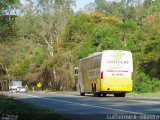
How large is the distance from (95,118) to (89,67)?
2596 cm

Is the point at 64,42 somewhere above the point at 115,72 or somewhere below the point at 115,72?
above

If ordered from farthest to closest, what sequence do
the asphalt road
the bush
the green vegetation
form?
the green vegetation < the bush < the asphalt road

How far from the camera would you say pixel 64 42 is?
8438 cm

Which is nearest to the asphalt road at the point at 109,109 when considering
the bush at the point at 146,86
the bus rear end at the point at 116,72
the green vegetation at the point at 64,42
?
the bus rear end at the point at 116,72

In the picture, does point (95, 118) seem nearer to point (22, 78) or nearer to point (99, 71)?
point (99, 71)

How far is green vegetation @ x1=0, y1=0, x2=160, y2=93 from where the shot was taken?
6781 centimetres

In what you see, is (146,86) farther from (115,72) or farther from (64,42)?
(64,42)

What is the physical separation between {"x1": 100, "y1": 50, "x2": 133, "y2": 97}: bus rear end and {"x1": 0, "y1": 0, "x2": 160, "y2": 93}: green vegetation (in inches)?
656

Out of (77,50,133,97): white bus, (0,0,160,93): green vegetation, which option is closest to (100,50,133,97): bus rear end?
(77,50,133,97): white bus

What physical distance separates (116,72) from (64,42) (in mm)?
45440

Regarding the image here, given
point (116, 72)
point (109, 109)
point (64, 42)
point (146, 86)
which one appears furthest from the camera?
point (64, 42)

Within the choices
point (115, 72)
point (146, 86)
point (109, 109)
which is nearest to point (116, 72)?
point (115, 72)

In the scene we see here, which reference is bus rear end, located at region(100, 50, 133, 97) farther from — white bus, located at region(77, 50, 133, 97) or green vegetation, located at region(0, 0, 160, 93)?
green vegetation, located at region(0, 0, 160, 93)

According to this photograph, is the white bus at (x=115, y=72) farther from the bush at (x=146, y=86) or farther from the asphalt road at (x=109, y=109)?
the bush at (x=146, y=86)
